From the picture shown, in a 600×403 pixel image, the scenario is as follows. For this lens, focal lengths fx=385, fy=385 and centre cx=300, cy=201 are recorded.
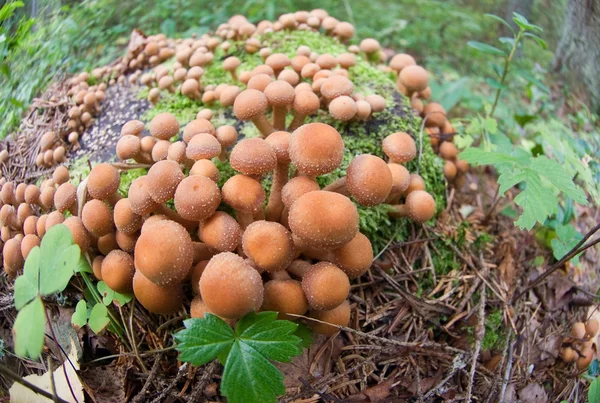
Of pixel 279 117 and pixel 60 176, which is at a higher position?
pixel 60 176

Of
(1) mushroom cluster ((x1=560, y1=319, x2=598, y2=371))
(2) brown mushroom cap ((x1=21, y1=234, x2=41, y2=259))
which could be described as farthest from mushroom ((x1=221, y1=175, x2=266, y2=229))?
(1) mushroom cluster ((x1=560, y1=319, x2=598, y2=371))

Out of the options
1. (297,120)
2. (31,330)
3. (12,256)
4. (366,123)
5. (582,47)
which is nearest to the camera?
(31,330)

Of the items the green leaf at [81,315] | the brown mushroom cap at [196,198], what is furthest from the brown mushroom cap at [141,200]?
the green leaf at [81,315]

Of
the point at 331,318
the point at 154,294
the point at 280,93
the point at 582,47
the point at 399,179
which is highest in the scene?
the point at 280,93

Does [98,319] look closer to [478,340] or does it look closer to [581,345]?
[478,340]

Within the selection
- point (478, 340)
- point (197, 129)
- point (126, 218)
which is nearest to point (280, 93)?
point (197, 129)

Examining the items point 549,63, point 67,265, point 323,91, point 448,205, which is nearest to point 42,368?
point 67,265

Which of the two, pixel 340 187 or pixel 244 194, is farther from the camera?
pixel 340 187

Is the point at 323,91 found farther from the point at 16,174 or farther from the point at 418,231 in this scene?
the point at 16,174
